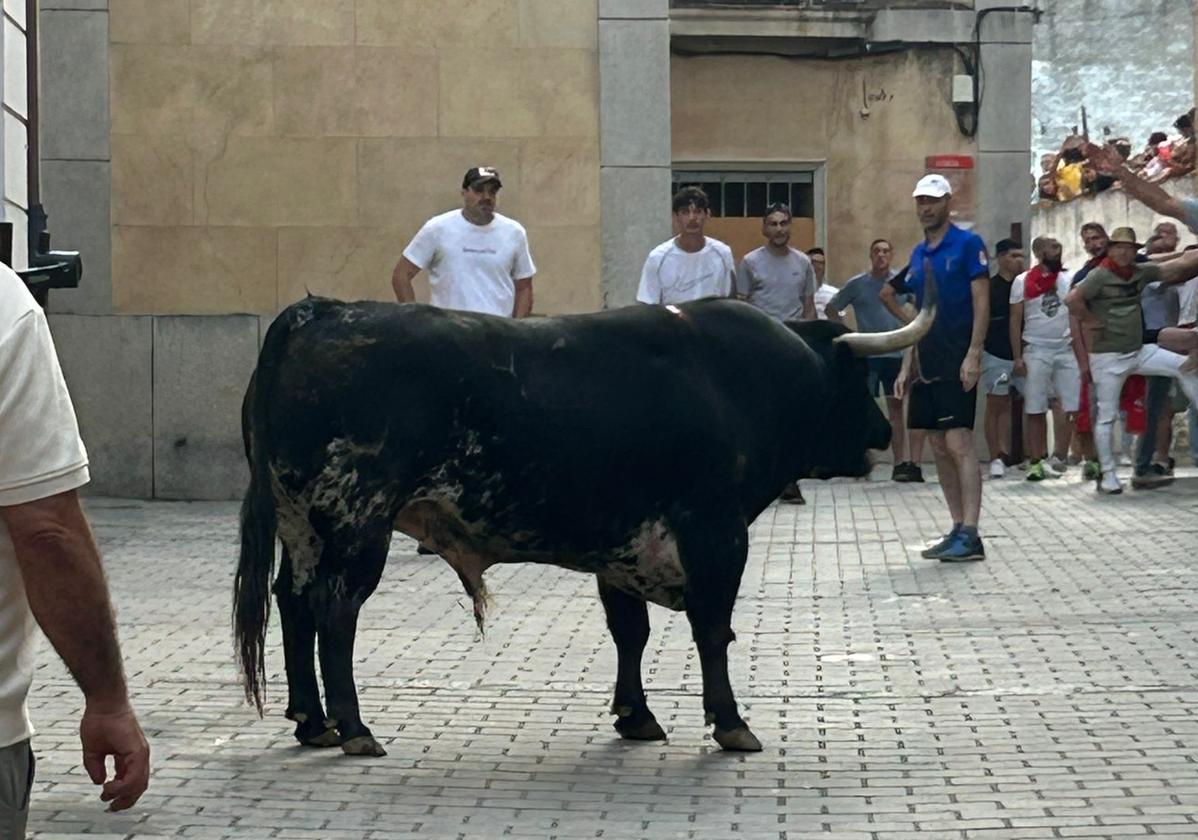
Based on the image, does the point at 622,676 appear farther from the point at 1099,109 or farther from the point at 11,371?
the point at 1099,109

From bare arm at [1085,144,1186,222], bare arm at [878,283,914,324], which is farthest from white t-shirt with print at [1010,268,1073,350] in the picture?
bare arm at [1085,144,1186,222]

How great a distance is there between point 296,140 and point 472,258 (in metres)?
4.17

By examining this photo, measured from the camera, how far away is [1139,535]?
1293cm

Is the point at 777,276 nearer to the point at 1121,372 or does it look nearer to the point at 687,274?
the point at 687,274

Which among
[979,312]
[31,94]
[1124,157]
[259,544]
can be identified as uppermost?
[1124,157]

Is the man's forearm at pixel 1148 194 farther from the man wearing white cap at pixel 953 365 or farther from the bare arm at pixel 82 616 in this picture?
the bare arm at pixel 82 616

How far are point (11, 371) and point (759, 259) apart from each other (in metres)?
13.3

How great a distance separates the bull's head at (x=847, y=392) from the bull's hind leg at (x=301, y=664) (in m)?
1.83

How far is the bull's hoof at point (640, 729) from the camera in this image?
7227 mm

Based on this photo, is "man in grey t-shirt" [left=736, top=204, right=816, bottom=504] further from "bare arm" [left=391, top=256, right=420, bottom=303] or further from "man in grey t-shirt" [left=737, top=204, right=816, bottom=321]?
"bare arm" [left=391, top=256, right=420, bottom=303]

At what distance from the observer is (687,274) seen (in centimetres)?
1422

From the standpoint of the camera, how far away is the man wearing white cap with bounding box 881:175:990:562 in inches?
464

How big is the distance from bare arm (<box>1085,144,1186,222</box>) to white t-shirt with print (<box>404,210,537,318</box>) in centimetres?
386

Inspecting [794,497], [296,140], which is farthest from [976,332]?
[296,140]
